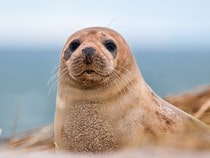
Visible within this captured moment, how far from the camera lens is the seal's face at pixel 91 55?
5.35 m

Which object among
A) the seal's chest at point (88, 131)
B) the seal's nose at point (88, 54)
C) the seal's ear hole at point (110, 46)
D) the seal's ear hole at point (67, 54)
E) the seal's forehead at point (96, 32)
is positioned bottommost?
the seal's chest at point (88, 131)

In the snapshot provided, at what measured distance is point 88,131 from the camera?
5.42 m

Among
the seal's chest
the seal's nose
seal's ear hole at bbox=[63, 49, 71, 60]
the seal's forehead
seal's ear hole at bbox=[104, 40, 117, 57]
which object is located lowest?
the seal's chest

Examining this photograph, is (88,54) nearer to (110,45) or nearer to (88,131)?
(110,45)

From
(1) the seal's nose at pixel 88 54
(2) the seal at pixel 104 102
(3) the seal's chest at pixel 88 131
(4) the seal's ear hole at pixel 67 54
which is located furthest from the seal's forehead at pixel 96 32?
(3) the seal's chest at pixel 88 131

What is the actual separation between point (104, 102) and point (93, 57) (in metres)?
0.38

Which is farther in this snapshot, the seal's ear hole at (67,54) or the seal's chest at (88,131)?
the seal's ear hole at (67,54)

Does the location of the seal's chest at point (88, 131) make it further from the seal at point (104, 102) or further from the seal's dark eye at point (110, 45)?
the seal's dark eye at point (110, 45)

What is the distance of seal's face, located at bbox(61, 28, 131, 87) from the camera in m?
5.35

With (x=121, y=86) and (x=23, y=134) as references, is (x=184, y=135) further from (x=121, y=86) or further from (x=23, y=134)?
(x=23, y=134)

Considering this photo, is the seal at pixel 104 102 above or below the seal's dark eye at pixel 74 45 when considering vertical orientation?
below

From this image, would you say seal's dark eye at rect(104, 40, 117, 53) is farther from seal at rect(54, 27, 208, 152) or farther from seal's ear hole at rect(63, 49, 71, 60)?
seal's ear hole at rect(63, 49, 71, 60)

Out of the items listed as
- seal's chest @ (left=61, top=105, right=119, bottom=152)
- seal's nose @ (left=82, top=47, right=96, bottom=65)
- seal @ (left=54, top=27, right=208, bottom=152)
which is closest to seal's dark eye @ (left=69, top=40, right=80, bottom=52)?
seal @ (left=54, top=27, right=208, bottom=152)

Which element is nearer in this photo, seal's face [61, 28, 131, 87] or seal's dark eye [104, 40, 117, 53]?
seal's face [61, 28, 131, 87]
